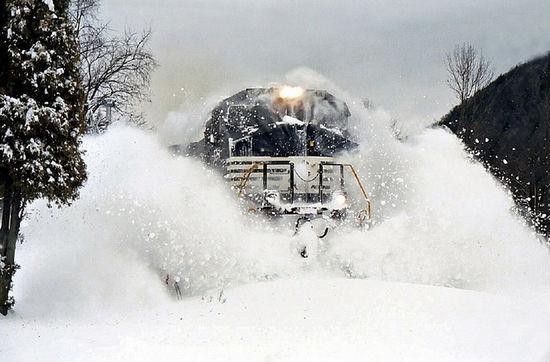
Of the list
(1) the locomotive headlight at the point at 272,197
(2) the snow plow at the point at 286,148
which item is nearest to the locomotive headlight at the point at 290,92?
(2) the snow plow at the point at 286,148

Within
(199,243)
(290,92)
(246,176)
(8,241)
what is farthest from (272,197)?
(8,241)

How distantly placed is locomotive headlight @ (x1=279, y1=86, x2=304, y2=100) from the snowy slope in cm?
598

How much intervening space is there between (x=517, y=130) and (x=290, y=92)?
19582mm

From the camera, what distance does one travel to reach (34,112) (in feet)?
33.6

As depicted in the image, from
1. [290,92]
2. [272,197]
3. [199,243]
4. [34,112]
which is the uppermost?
[290,92]

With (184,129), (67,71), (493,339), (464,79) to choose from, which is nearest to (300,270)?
(493,339)

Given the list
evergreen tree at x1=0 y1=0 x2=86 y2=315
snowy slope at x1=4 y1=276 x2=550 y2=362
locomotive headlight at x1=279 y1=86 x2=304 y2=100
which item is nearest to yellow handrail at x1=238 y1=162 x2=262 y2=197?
locomotive headlight at x1=279 y1=86 x2=304 y2=100

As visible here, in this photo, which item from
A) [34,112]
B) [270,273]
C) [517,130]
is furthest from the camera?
[517,130]

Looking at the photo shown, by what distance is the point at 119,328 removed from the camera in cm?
937

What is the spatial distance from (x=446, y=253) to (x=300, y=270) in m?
3.07

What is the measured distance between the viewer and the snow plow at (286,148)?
48.0 feet

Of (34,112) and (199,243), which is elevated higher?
(34,112)

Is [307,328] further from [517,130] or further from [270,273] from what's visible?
[517,130]

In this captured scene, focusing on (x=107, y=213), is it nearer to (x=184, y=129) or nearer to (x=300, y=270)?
(x=300, y=270)
